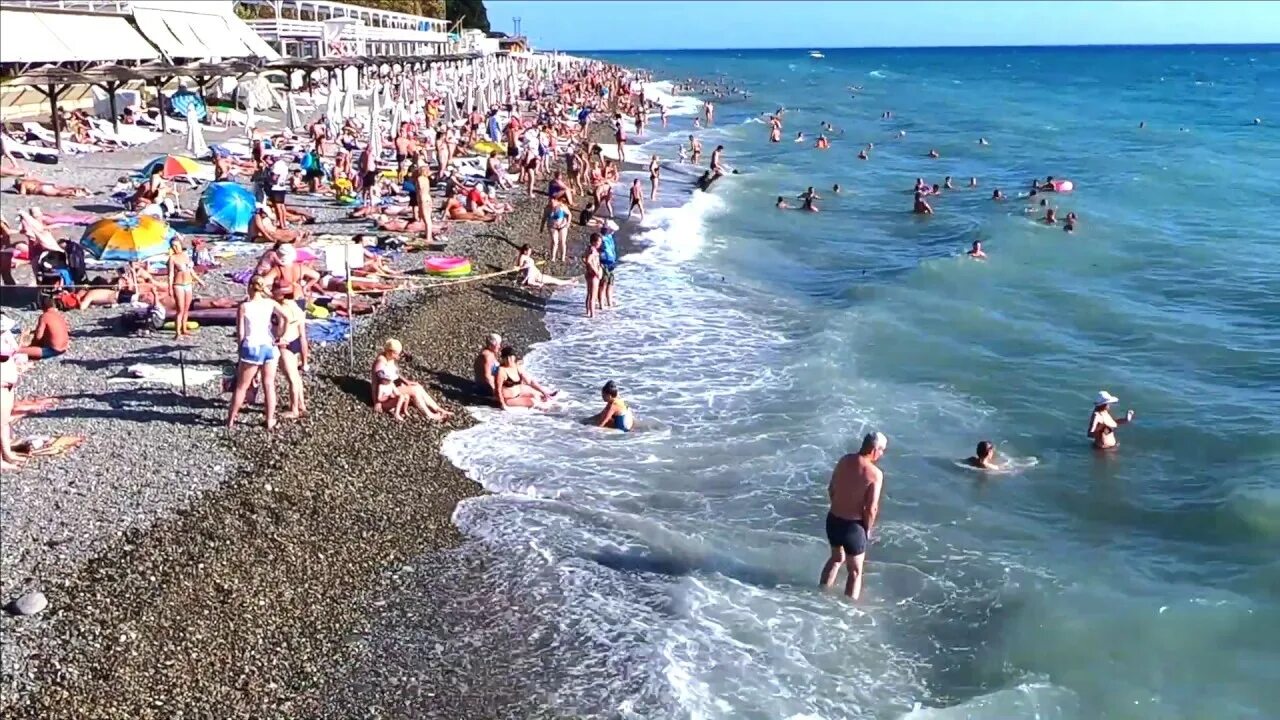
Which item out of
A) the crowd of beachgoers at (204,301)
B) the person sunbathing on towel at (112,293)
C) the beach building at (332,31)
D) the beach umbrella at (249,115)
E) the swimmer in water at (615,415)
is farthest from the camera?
the beach building at (332,31)

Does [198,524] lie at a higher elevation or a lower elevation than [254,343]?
lower

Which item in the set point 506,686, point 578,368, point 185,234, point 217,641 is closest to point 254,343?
point 217,641

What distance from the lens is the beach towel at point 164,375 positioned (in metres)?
10.3

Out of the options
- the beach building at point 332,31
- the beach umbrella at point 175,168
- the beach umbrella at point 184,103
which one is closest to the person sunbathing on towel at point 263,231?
the beach umbrella at point 175,168

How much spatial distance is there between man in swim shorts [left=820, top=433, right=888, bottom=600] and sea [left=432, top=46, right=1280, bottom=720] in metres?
0.40

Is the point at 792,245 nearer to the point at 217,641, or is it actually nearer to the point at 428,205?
the point at 428,205

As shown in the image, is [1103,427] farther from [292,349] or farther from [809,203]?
[809,203]

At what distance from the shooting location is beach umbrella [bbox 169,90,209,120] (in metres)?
27.9

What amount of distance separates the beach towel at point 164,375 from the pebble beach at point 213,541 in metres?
0.11

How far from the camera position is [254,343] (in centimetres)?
903

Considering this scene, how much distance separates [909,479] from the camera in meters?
11.1

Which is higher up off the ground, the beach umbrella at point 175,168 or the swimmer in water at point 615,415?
the beach umbrella at point 175,168

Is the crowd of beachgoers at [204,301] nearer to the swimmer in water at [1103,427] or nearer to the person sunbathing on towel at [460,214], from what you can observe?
the person sunbathing on towel at [460,214]

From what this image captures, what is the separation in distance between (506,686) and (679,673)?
125cm
